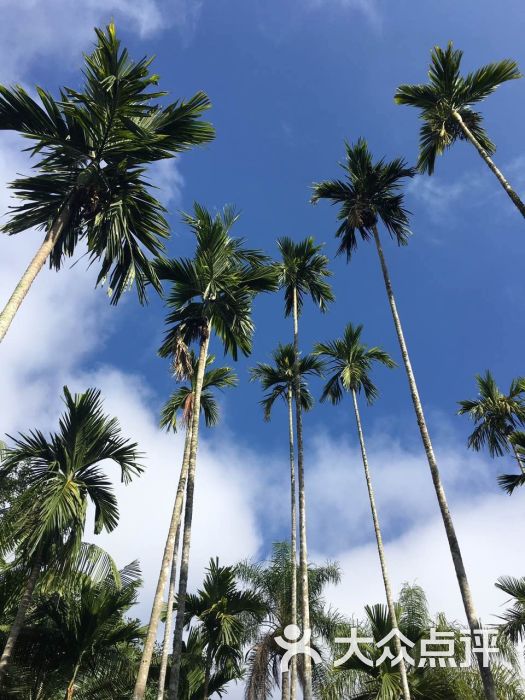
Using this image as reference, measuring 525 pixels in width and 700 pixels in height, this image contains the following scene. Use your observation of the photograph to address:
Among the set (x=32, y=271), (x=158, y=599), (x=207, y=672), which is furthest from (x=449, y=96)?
(x=207, y=672)

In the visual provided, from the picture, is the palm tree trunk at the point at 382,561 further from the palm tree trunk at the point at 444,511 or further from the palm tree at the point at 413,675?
the palm tree trunk at the point at 444,511

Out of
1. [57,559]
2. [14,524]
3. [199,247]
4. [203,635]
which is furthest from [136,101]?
[203,635]

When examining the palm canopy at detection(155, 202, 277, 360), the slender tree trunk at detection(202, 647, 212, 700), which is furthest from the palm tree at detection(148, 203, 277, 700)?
the slender tree trunk at detection(202, 647, 212, 700)

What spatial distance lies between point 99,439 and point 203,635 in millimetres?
8355

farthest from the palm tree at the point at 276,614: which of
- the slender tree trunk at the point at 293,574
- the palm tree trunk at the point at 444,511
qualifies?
the palm tree trunk at the point at 444,511

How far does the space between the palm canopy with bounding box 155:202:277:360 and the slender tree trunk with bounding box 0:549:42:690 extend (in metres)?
6.22

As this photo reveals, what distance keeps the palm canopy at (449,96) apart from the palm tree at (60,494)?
12.0m

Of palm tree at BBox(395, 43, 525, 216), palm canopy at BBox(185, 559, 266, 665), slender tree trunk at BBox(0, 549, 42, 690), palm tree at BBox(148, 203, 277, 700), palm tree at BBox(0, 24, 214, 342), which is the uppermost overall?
palm tree at BBox(395, 43, 525, 216)

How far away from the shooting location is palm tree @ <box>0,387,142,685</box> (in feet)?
31.4

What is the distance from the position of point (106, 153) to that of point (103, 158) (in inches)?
4.5

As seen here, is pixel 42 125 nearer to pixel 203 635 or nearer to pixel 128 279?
pixel 128 279

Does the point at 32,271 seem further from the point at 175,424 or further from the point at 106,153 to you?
the point at 175,424

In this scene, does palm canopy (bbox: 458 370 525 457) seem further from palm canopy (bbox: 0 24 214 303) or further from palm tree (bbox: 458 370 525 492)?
palm canopy (bbox: 0 24 214 303)

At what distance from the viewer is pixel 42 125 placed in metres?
8.65
